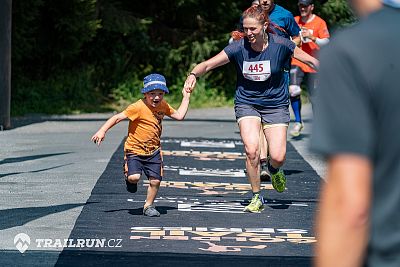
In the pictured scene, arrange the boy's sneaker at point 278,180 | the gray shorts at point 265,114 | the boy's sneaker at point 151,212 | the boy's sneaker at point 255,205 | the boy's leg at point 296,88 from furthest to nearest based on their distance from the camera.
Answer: the boy's leg at point 296,88 < the boy's sneaker at point 278,180 < the gray shorts at point 265,114 < the boy's sneaker at point 255,205 < the boy's sneaker at point 151,212

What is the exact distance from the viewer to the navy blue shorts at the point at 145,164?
910 centimetres

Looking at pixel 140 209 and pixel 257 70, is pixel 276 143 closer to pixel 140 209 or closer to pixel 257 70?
pixel 257 70

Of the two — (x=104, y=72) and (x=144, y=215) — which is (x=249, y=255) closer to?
(x=144, y=215)

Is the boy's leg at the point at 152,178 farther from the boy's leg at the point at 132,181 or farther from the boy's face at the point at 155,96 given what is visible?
the boy's face at the point at 155,96

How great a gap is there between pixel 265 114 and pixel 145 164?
50.4 inches

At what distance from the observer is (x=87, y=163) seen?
12.9 meters

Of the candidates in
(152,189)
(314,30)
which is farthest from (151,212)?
(314,30)

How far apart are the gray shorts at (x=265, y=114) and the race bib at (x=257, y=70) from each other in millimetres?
281

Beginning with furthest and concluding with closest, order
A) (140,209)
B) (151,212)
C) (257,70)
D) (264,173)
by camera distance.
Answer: (264,173)
(257,70)
(140,209)
(151,212)

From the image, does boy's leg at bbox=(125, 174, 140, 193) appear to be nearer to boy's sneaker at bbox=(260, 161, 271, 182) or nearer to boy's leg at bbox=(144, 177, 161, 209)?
boy's leg at bbox=(144, 177, 161, 209)

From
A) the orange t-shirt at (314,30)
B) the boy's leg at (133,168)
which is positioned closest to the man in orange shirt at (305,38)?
the orange t-shirt at (314,30)

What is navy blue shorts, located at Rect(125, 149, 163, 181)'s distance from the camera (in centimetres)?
910

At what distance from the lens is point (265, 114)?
9.80 metres

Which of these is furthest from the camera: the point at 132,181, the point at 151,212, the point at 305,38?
the point at 305,38
